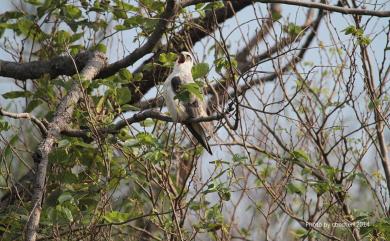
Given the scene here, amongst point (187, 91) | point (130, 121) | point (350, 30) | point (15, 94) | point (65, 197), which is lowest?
point (65, 197)

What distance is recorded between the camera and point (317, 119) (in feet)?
17.0

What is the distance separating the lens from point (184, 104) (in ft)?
15.3

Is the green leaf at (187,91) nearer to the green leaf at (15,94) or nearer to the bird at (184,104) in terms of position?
the bird at (184,104)

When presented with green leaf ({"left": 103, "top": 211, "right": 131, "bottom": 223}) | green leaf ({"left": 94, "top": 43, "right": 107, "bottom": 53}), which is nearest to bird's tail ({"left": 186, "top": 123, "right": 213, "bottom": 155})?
green leaf ({"left": 94, "top": 43, "right": 107, "bottom": 53})

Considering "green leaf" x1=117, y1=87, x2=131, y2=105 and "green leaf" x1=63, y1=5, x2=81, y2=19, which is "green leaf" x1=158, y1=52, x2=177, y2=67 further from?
"green leaf" x1=63, y1=5, x2=81, y2=19

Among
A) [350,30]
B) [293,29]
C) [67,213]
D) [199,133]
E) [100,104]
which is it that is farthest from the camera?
[293,29]

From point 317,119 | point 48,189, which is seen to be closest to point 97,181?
point 48,189

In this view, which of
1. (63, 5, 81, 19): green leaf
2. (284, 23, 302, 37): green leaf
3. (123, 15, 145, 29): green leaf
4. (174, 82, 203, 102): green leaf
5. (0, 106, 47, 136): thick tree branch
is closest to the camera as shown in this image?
(174, 82, 203, 102): green leaf

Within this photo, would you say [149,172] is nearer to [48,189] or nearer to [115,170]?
[115,170]

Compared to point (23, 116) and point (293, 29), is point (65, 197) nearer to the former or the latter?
point (23, 116)

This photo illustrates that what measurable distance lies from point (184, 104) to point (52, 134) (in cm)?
109

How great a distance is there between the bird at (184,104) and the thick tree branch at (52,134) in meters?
0.57

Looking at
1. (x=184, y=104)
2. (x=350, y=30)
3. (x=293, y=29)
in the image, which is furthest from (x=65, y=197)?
(x=293, y=29)

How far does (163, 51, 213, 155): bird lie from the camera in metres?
4.50
